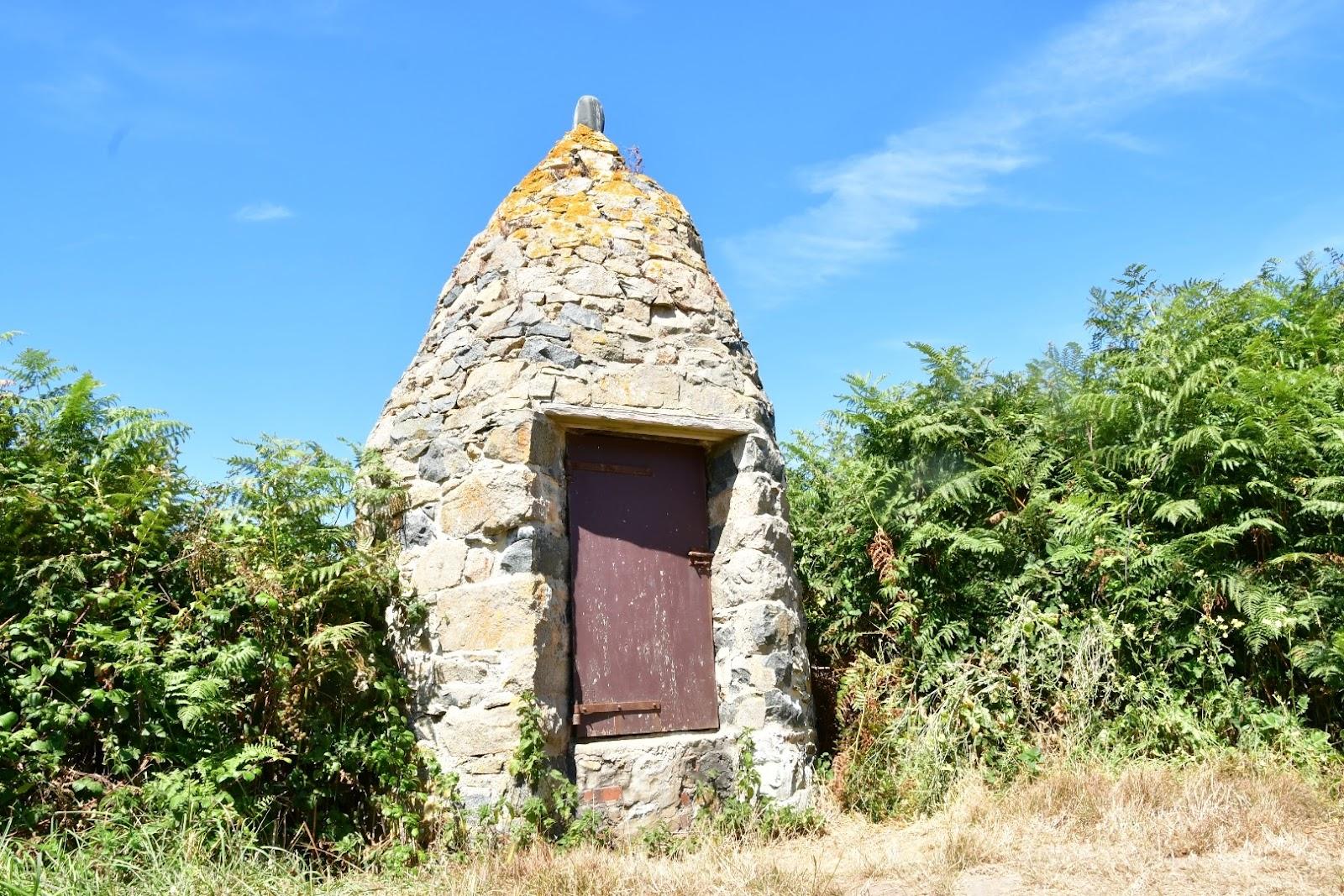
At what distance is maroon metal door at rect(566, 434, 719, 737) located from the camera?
545 cm

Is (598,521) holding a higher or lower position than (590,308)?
lower

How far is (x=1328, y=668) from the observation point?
5.62 meters

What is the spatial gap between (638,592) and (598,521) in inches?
Answer: 18.5

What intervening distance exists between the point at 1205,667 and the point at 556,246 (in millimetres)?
4733

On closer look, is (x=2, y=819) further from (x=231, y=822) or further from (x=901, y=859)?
(x=901, y=859)

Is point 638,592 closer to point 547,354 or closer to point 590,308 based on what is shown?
point 547,354

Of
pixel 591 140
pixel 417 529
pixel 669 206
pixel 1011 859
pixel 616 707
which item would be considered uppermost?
pixel 591 140

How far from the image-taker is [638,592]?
566 cm

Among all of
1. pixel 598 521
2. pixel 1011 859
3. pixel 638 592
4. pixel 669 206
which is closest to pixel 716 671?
pixel 638 592

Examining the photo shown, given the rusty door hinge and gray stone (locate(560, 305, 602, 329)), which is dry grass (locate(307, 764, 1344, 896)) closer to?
the rusty door hinge

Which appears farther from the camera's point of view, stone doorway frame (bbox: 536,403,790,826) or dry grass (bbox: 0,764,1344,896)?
stone doorway frame (bbox: 536,403,790,826)

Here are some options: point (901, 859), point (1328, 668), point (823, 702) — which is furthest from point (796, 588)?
point (1328, 668)

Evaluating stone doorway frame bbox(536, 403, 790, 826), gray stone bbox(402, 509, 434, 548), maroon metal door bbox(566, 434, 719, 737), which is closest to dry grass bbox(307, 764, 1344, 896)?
stone doorway frame bbox(536, 403, 790, 826)

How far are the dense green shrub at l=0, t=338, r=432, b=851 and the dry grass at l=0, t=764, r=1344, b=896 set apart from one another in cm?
59
